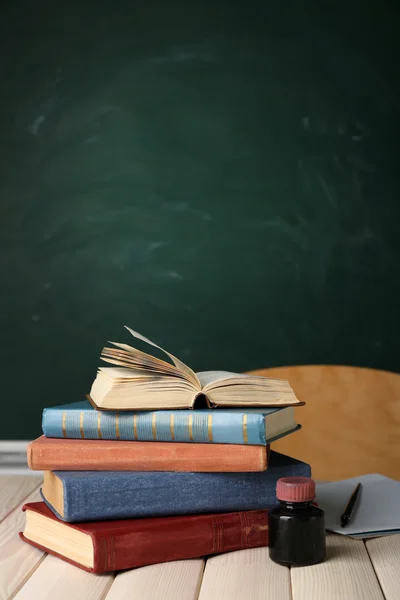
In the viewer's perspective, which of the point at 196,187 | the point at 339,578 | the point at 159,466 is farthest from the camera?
the point at 196,187

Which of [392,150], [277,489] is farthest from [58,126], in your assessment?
[277,489]

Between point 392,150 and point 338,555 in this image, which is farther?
point 392,150

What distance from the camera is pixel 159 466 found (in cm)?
99

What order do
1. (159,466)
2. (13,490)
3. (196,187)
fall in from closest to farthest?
(159,466) → (13,490) → (196,187)

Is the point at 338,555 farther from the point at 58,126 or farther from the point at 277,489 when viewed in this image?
the point at 58,126

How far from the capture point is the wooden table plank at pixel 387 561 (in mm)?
858

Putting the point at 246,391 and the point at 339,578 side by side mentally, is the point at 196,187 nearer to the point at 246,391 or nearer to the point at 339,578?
the point at 246,391

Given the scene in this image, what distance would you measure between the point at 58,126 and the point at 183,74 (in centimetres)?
35

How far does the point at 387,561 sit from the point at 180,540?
27cm

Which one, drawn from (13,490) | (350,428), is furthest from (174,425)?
(350,428)

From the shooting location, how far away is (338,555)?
97 cm

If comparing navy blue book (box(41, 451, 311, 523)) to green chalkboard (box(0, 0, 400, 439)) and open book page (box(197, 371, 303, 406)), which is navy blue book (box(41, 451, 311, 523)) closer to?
open book page (box(197, 371, 303, 406))

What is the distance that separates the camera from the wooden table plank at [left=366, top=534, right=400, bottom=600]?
858mm

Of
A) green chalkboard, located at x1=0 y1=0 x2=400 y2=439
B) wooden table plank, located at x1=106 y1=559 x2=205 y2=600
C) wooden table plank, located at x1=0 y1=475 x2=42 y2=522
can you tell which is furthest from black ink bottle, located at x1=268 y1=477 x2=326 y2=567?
green chalkboard, located at x1=0 y1=0 x2=400 y2=439
